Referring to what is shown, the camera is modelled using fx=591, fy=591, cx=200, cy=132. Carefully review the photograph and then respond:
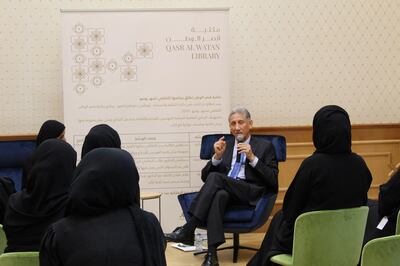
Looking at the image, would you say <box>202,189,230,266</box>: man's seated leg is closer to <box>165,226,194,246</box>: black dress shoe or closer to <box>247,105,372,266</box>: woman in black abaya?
<box>165,226,194,246</box>: black dress shoe

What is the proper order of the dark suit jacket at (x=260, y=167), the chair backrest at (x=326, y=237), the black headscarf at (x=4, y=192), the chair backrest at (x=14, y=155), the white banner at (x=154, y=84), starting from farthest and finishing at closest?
the white banner at (x=154, y=84)
the chair backrest at (x=14, y=155)
the dark suit jacket at (x=260, y=167)
the black headscarf at (x=4, y=192)
the chair backrest at (x=326, y=237)

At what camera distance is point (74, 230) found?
6.69 feet

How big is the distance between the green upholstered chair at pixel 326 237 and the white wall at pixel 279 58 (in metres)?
3.12

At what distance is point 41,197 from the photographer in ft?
9.83

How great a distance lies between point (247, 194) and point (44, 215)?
244 centimetres

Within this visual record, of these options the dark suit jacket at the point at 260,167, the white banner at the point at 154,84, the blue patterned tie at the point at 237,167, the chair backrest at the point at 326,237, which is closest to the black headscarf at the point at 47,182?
the chair backrest at the point at 326,237

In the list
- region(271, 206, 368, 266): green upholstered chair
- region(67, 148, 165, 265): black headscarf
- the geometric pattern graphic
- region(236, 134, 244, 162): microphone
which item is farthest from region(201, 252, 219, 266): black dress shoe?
region(67, 148, 165, 265): black headscarf

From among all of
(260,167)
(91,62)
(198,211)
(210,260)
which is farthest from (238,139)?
(91,62)

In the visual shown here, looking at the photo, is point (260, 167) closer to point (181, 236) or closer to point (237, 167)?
point (237, 167)

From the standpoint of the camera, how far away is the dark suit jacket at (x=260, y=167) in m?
5.23

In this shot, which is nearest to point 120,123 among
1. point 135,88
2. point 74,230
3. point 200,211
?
point 135,88

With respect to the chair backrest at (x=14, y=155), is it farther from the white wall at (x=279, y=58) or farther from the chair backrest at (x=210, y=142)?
the chair backrest at (x=210, y=142)

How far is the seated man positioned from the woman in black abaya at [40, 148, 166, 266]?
2.83 metres

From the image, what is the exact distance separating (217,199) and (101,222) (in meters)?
3.01
